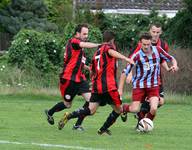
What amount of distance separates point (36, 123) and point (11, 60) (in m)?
11.2

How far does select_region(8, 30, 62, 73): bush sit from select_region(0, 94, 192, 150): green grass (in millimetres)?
6426

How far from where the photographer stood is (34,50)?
26.9 meters

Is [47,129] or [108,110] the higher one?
[47,129]

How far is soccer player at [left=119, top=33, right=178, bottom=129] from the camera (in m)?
13.6

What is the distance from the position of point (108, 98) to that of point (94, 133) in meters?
0.73

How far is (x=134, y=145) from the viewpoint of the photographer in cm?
1184

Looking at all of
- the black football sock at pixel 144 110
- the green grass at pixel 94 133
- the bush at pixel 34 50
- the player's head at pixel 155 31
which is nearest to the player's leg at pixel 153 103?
the green grass at pixel 94 133

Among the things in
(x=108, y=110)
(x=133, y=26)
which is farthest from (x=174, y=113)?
(x=133, y=26)

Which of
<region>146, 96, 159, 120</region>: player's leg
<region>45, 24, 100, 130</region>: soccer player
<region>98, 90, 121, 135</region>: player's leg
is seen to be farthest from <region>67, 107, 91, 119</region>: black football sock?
<region>146, 96, 159, 120</region>: player's leg

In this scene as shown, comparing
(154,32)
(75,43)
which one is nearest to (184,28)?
(154,32)

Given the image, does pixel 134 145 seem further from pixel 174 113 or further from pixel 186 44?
pixel 186 44

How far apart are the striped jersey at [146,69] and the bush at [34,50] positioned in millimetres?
12512

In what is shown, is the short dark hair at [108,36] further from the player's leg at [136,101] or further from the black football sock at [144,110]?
the black football sock at [144,110]

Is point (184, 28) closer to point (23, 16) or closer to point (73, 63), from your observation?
point (73, 63)
